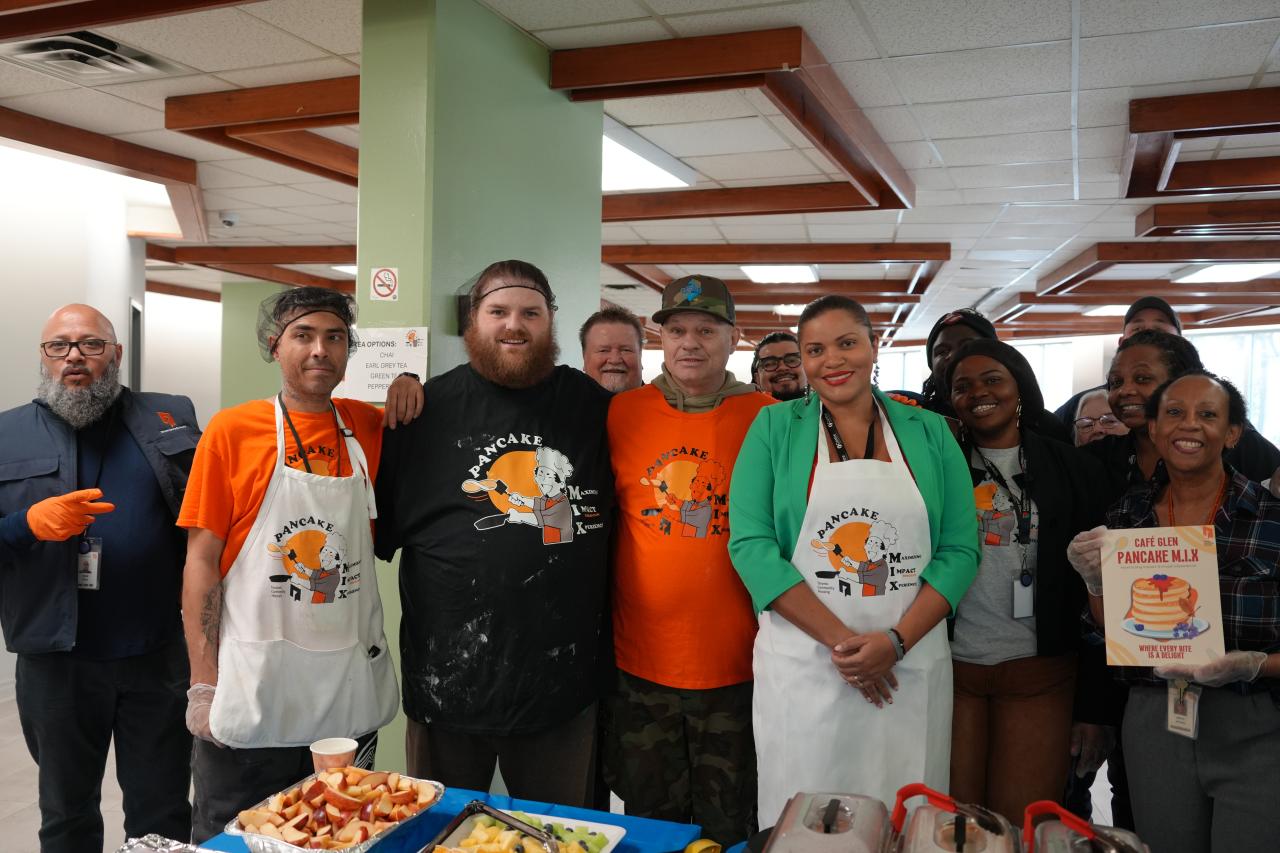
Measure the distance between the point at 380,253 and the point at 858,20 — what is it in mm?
2073

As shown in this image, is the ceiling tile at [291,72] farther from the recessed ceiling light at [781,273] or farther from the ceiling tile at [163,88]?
the recessed ceiling light at [781,273]

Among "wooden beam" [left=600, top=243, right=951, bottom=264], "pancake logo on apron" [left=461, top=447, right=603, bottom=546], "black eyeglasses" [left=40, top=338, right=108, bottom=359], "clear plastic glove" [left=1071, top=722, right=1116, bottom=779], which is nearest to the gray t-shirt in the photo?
"clear plastic glove" [left=1071, top=722, right=1116, bottom=779]

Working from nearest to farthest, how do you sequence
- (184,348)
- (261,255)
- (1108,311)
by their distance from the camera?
(261,255) < (1108,311) < (184,348)

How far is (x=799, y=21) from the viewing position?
3.58 m

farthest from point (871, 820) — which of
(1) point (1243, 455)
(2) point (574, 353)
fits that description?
(2) point (574, 353)

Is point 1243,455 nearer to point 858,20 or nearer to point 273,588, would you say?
point 858,20

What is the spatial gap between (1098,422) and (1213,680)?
75.8 inches

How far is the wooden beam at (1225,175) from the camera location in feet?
17.3

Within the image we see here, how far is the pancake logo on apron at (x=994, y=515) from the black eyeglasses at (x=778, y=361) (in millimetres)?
1447

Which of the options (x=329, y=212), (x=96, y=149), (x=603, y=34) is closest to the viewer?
(x=603, y=34)

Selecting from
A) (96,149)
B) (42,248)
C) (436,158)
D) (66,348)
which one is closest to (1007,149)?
(436,158)

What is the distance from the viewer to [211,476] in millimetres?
2031

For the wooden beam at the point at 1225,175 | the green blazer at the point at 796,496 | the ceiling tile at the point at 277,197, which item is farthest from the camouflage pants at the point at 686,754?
the ceiling tile at the point at 277,197

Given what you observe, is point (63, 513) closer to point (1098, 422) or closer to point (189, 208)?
point (1098, 422)
